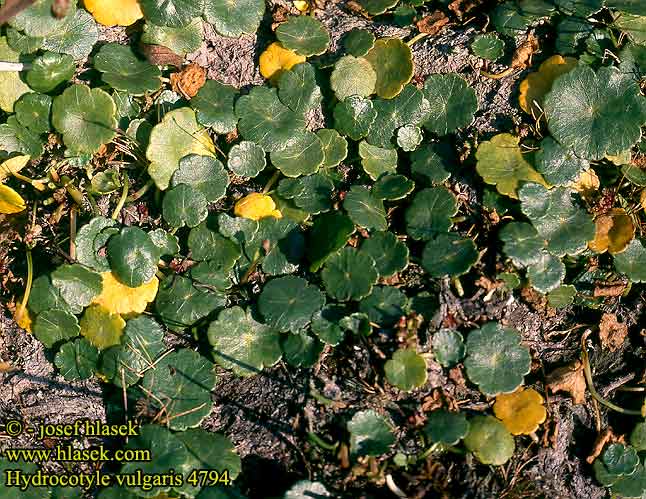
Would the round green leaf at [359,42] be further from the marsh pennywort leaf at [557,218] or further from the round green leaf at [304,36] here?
the marsh pennywort leaf at [557,218]

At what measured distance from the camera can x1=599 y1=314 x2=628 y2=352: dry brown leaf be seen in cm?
272

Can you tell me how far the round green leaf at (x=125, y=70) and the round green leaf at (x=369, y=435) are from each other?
162cm

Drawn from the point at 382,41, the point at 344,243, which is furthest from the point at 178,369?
the point at 382,41

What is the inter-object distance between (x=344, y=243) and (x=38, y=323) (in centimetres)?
128

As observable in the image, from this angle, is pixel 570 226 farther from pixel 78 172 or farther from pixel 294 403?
pixel 78 172

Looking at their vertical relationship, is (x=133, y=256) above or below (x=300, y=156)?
below

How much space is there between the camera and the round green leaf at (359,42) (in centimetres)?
294

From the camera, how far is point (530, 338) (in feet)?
8.91

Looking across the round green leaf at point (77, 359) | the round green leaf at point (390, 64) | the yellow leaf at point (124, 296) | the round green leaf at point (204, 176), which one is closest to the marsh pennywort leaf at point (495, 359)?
the round green leaf at point (390, 64)

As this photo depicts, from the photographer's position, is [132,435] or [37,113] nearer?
[132,435]

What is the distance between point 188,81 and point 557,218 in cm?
164

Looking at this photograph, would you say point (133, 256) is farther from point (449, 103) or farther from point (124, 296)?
point (449, 103)

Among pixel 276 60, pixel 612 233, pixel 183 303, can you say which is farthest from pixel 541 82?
pixel 183 303

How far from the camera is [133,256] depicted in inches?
109
